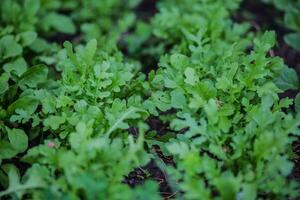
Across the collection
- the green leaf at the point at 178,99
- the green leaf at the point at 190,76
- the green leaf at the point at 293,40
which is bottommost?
the green leaf at the point at 293,40

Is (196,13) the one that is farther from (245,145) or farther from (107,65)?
(245,145)

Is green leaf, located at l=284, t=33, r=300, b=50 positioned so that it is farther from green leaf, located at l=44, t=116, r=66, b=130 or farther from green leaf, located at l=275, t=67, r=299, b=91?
green leaf, located at l=44, t=116, r=66, b=130

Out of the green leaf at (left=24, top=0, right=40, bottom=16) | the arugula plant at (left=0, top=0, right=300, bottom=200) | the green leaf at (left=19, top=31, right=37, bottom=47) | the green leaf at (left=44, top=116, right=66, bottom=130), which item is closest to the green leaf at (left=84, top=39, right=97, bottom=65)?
the arugula plant at (left=0, top=0, right=300, bottom=200)

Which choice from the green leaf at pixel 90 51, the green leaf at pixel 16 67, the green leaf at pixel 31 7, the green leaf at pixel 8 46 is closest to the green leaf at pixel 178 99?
the green leaf at pixel 90 51

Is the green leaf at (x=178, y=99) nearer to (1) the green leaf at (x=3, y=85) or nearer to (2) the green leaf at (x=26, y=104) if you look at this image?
(2) the green leaf at (x=26, y=104)

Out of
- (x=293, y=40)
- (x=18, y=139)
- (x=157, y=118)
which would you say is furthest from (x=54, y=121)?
(x=293, y=40)

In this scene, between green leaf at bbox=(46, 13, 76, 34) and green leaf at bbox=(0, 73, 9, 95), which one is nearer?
green leaf at bbox=(0, 73, 9, 95)

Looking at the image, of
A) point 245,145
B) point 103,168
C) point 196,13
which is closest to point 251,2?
point 196,13

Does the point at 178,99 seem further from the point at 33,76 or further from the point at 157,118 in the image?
the point at 33,76
